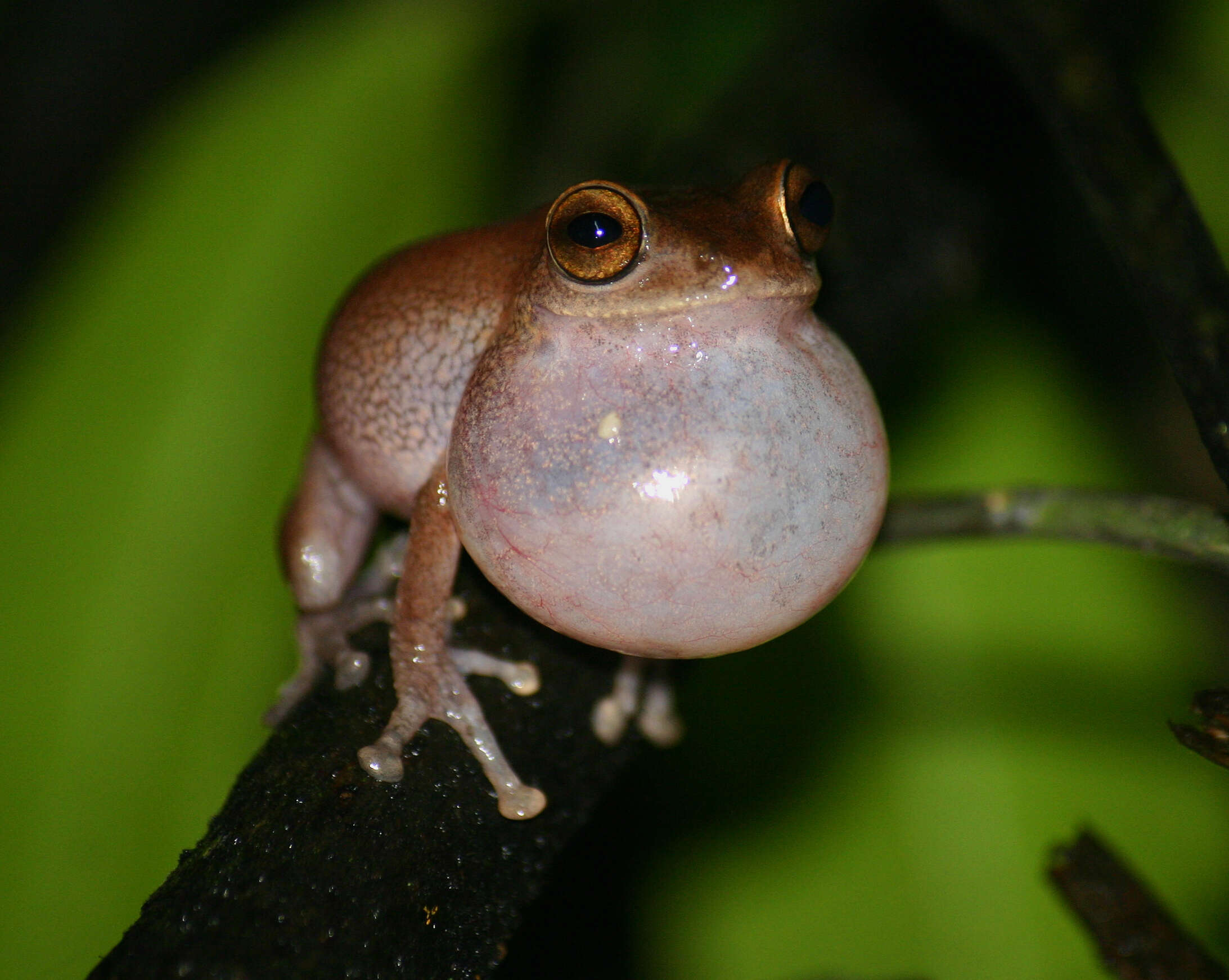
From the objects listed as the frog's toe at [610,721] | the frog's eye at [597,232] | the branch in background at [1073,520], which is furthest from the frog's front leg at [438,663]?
the branch in background at [1073,520]

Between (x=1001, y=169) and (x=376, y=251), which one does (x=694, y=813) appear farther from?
(x=1001, y=169)

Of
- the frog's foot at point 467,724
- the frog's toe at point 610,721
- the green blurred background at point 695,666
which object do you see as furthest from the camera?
the green blurred background at point 695,666

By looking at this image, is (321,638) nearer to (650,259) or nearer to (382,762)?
(382,762)

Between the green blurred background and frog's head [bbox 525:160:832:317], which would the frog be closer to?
frog's head [bbox 525:160:832:317]

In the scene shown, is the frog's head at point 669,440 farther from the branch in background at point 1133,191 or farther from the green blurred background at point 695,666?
the green blurred background at point 695,666

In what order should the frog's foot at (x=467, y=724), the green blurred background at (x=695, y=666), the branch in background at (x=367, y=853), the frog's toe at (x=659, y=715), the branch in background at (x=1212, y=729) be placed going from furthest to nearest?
the green blurred background at (x=695, y=666), the frog's toe at (x=659, y=715), the frog's foot at (x=467, y=724), the branch in background at (x=1212, y=729), the branch in background at (x=367, y=853)

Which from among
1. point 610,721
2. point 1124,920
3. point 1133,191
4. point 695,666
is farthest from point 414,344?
point 1124,920

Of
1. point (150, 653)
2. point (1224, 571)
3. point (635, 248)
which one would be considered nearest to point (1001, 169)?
point (1224, 571)
